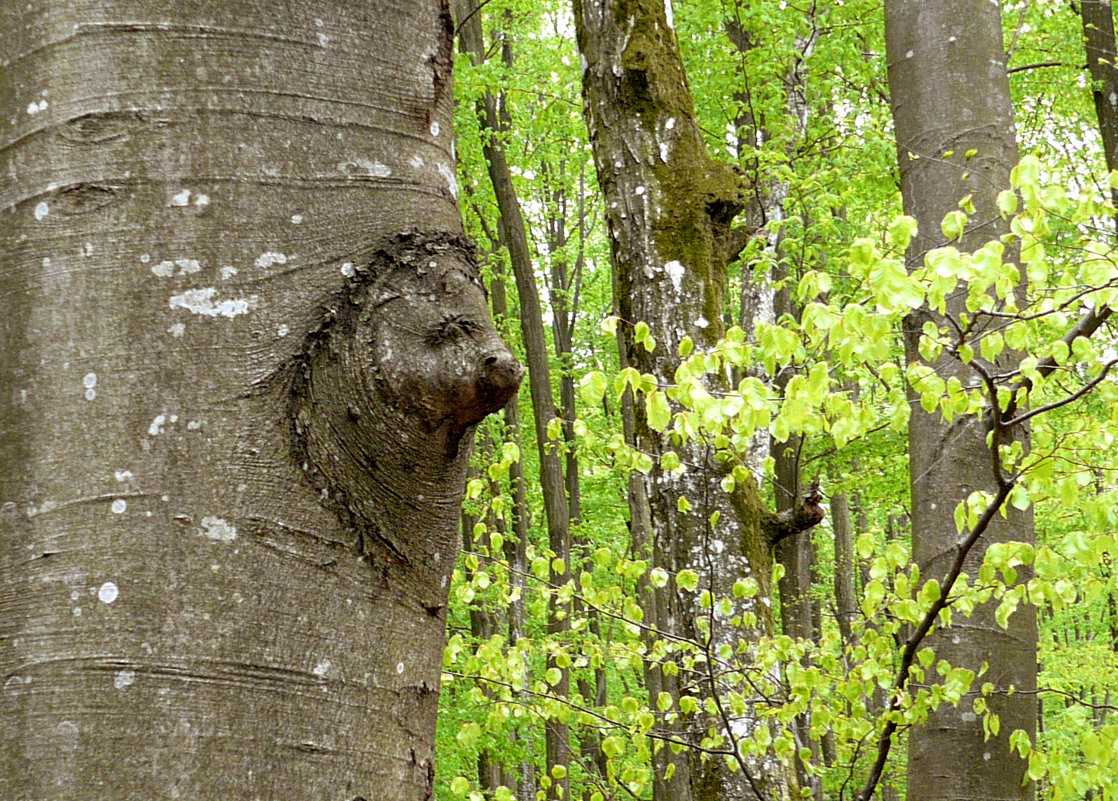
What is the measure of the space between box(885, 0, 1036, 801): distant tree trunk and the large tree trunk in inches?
114

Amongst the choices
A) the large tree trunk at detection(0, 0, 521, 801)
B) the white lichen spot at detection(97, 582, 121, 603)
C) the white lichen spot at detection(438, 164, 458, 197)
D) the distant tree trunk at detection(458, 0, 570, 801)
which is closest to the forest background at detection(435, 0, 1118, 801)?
the white lichen spot at detection(438, 164, 458, 197)

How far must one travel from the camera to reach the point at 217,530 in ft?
3.50

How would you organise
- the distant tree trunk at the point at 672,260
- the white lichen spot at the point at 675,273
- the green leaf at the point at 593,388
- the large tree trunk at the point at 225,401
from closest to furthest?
1. the large tree trunk at the point at 225,401
2. the green leaf at the point at 593,388
3. the distant tree trunk at the point at 672,260
4. the white lichen spot at the point at 675,273

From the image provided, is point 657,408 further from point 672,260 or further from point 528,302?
point 528,302

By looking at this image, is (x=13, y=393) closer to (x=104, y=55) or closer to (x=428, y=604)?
(x=104, y=55)

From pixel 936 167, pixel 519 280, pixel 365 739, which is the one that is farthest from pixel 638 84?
pixel 519 280

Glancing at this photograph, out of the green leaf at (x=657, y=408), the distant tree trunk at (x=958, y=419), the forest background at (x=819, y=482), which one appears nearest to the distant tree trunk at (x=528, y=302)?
the forest background at (x=819, y=482)

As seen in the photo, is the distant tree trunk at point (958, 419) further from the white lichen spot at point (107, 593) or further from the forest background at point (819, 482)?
the white lichen spot at point (107, 593)

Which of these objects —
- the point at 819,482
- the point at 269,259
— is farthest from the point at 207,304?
the point at 819,482

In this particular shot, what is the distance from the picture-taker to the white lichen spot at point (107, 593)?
1041 mm

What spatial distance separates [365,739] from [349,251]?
54cm

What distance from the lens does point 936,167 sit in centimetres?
404

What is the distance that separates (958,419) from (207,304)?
3.33 metres

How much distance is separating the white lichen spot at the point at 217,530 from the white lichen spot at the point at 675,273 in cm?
370
